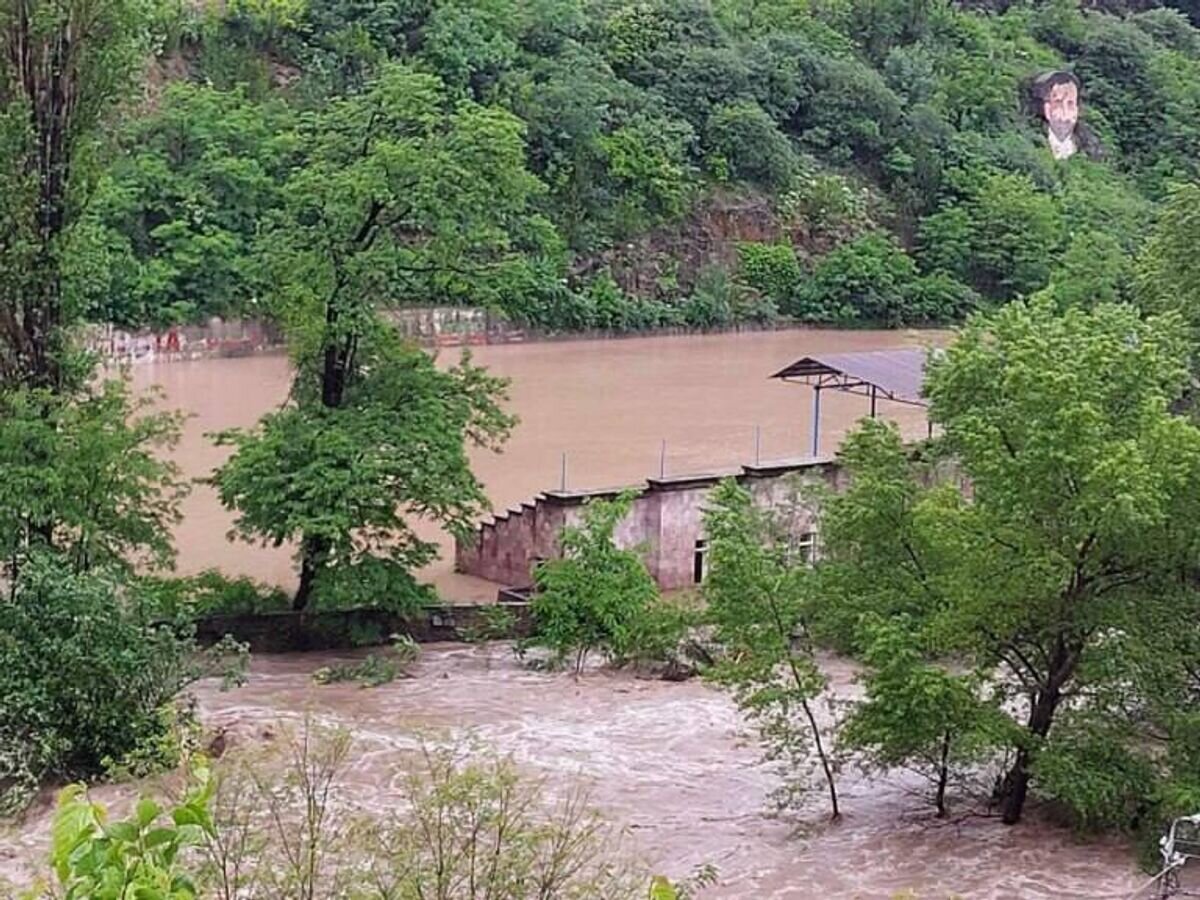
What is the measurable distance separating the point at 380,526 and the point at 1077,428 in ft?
30.9

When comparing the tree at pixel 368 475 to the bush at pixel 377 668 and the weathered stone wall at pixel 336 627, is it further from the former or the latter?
the bush at pixel 377 668

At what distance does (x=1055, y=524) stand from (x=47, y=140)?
1148cm

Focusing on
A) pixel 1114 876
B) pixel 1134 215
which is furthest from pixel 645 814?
pixel 1134 215

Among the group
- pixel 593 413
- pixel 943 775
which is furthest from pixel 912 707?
pixel 593 413

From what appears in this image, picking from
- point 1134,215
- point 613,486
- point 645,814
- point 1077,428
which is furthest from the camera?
point 1134,215

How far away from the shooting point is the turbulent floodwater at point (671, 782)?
13.4 m

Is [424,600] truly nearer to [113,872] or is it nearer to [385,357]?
[385,357]

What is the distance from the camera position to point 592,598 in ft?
67.2

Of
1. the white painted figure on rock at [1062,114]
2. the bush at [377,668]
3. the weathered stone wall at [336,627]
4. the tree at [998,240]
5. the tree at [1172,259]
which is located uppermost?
the white painted figure on rock at [1062,114]

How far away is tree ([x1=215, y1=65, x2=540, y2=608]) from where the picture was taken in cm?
1948

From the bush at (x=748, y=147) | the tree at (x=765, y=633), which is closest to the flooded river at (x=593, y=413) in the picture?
the bush at (x=748, y=147)

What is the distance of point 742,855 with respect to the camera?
14.0 m

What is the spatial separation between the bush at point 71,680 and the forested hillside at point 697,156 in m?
22.6

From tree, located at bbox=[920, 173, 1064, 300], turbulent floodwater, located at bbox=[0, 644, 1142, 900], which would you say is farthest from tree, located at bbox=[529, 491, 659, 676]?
tree, located at bbox=[920, 173, 1064, 300]
